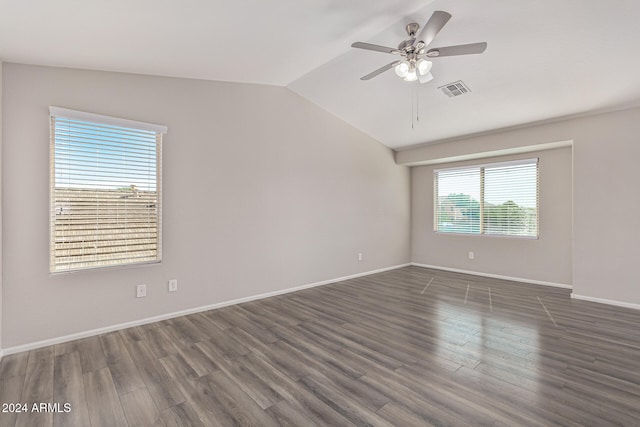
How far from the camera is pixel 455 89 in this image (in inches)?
150

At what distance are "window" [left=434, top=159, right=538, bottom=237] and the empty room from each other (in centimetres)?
5

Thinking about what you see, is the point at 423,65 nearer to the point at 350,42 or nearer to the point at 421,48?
the point at 421,48

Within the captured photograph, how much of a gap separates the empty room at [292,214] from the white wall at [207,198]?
0.08 feet

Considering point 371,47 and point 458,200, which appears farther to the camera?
point 458,200

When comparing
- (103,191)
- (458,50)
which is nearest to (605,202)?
(458,50)

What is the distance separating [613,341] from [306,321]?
2929 mm

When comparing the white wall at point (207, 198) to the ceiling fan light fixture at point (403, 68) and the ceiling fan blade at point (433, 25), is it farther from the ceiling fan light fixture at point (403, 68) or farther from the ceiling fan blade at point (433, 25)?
the ceiling fan blade at point (433, 25)

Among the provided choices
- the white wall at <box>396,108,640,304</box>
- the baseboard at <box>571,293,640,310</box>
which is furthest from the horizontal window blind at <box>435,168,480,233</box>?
the baseboard at <box>571,293,640,310</box>

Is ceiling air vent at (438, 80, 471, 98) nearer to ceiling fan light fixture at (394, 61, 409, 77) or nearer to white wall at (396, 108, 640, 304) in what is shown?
ceiling fan light fixture at (394, 61, 409, 77)

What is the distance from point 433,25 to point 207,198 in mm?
2926

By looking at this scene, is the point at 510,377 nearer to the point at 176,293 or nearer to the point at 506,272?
the point at 176,293

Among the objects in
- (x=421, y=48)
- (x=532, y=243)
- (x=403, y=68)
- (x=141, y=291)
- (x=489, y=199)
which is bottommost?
(x=141, y=291)

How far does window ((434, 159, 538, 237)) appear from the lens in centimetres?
509

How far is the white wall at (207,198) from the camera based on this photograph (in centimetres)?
266
